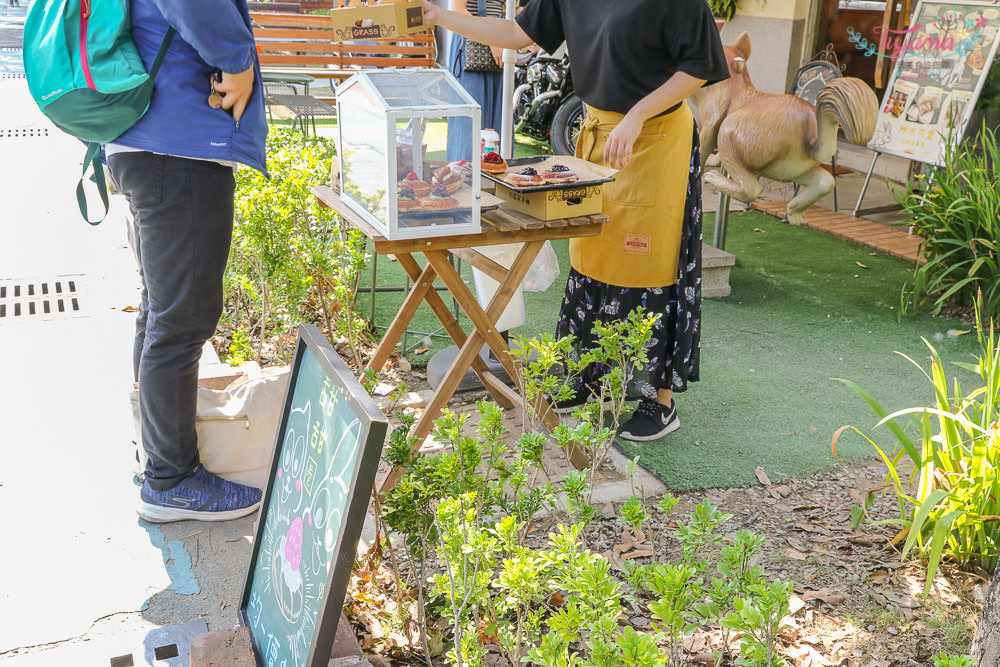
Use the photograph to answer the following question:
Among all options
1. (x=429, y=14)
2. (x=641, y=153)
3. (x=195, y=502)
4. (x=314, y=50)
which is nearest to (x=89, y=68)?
(x=429, y=14)

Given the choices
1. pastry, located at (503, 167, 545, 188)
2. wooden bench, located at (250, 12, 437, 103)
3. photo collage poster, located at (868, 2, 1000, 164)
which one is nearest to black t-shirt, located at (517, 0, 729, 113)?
pastry, located at (503, 167, 545, 188)

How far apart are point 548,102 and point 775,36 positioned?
2.25 m

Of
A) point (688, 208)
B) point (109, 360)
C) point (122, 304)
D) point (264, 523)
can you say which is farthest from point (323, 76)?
point (264, 523)

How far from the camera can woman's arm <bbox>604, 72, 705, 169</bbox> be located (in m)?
2.80

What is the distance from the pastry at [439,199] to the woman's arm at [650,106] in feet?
2.16

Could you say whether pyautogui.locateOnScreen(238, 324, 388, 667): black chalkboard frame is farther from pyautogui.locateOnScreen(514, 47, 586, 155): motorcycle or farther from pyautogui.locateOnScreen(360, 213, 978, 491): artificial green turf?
pyautogui.locateOnScreen(514, 47, 586, 155): motorcycle

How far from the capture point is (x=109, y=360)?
373 centimetres

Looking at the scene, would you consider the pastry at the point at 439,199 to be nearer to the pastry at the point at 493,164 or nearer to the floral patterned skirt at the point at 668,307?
the pastry at the point at 493,164

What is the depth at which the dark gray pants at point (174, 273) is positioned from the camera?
2320mm

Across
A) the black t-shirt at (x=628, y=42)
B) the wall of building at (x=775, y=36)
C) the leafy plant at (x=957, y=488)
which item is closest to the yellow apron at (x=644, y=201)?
the black t-shirt at (x=628, y=42)

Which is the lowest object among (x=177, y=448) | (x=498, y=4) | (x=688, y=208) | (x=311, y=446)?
(x=177, y=448)

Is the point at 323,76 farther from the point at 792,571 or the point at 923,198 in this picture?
the point at 792,571

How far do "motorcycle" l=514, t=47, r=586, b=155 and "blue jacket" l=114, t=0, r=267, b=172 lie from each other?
597cm

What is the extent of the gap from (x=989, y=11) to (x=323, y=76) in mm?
6851
